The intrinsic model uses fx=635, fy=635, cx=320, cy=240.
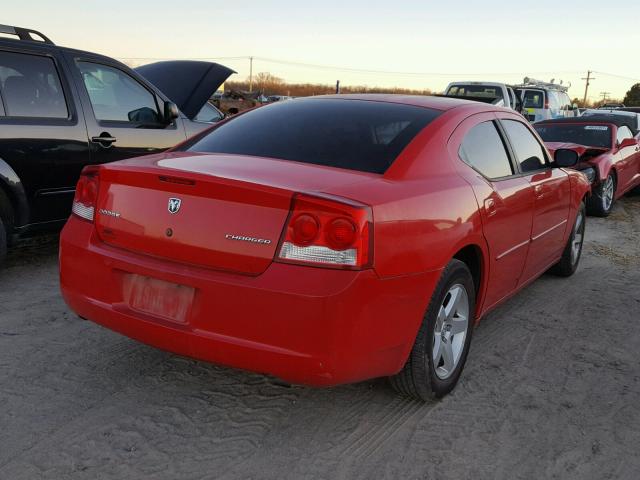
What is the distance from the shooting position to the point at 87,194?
309 cm

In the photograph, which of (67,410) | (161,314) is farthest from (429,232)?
(67,410)

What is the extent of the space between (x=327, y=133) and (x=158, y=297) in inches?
49.8

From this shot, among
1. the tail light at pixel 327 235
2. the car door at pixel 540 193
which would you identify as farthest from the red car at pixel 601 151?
the tail light at pixel 327 235

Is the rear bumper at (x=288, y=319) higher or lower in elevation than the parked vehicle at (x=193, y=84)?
lower

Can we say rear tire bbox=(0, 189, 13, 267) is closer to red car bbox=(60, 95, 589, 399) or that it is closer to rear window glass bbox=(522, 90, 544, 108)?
red car bbox=(60, 95, 589, 399)

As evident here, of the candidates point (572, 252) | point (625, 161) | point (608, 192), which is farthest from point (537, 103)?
point (572, 252)

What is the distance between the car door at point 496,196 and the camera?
343 centimetres

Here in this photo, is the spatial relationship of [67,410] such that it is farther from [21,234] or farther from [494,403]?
[21,234]

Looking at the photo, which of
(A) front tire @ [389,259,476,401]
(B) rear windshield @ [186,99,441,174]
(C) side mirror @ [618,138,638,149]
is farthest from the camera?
(C) side mirror @ [618,138,638,149]

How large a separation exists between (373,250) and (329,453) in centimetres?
88

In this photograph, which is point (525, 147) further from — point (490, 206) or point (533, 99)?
point (533, 99)

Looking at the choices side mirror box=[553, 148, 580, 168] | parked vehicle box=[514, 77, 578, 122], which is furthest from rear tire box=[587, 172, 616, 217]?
parked vehicle box=[514, 77, 578, 122]

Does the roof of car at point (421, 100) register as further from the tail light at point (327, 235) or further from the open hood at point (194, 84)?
the open hood at point (194, 84)

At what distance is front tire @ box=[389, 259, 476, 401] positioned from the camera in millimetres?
2953
